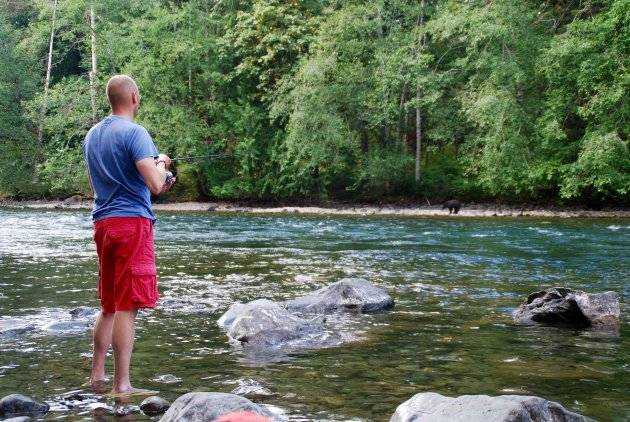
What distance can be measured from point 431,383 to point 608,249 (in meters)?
10.4

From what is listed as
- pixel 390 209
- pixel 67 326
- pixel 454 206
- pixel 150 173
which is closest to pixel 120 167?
pixel 150 173

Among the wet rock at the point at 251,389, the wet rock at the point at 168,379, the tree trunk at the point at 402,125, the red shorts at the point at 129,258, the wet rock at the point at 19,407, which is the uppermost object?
the tree trunk at the point at 402,125

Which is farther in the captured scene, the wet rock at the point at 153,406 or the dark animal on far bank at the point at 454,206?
the dark animal on far bank at the point at 454,206

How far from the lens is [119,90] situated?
426 centimetres

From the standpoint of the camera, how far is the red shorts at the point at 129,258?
13.6 ft

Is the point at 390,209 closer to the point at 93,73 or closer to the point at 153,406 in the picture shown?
the point at 93,73

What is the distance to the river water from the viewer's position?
4441mm

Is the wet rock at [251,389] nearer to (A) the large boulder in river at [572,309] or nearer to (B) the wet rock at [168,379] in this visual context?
(B) the wet rock at [168,379]

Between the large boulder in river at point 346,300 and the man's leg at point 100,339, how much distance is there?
3.20 m

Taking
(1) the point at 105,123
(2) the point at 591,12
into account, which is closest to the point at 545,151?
(2) the point at 591,12

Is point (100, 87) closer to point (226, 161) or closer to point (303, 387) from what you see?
point (226, 161)

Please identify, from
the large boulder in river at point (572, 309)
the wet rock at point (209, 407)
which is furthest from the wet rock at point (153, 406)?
the large boulder in river at point (572, 309)

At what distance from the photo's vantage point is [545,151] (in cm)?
2964

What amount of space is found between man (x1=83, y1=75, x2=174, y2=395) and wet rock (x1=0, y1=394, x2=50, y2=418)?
505 millimetres
